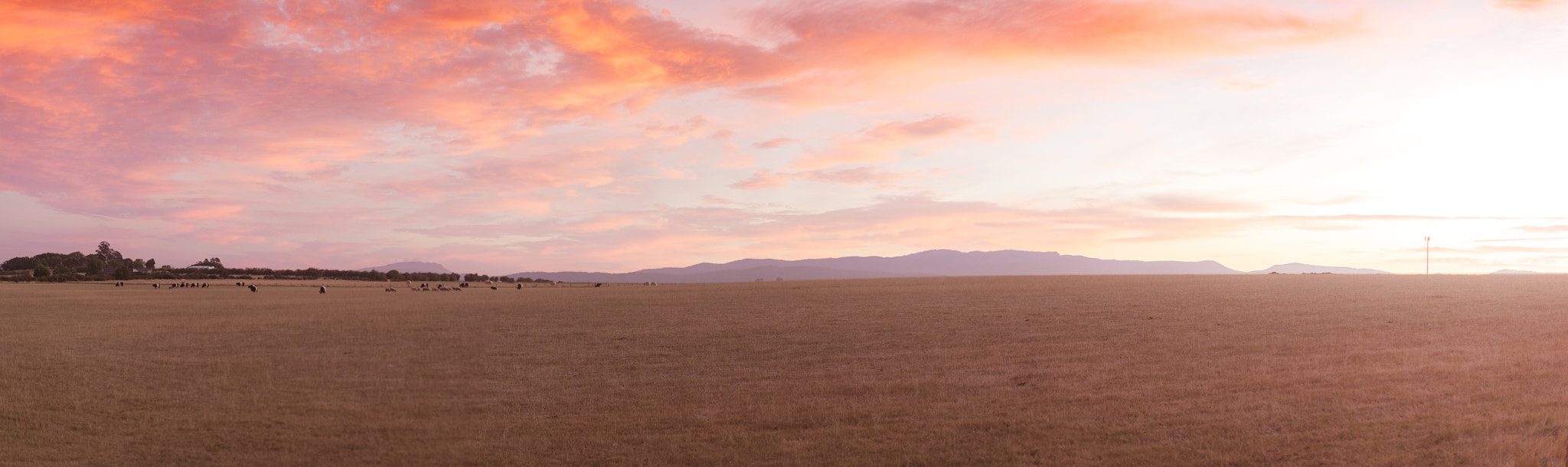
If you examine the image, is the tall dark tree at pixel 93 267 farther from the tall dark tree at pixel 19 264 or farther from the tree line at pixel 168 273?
the tall dark tree at pixel 19 264

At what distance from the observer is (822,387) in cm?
1492

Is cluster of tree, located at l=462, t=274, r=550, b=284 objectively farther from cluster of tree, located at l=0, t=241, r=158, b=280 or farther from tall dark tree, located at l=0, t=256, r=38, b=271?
tall dark tree, located at l=0, t=256, r=38, b=271

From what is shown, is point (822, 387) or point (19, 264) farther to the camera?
point (19, 264)

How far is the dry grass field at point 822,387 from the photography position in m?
10.6

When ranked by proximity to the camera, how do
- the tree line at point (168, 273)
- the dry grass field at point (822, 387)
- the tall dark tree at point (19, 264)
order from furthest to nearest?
the tall dark tree at point (19, 264), the tree line at point (168, 273), the dry grass field at point (822, 387)

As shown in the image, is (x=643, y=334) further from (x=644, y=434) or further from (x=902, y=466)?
(x=902, y=466)

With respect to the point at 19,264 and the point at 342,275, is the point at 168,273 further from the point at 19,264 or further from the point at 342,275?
the point at 19,264

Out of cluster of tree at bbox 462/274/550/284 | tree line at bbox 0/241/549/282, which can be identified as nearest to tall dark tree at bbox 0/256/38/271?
tree line at bbox 0/241/549/282

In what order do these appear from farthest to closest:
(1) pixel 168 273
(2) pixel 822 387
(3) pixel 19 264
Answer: (3) pixel 19 264 < (1) pixel 168 273 < (2) pixel 822 387

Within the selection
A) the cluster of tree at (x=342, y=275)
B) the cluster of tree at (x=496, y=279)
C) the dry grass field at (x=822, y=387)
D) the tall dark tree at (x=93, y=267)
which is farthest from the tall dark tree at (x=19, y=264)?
the dry grass field at (x=822, y=387)

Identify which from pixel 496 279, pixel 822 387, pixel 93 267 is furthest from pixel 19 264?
pixel 822 387

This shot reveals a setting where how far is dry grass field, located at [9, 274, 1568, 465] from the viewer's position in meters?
10.6

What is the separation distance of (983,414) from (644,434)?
529 cm

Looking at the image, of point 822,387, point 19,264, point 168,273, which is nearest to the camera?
point 822,387
